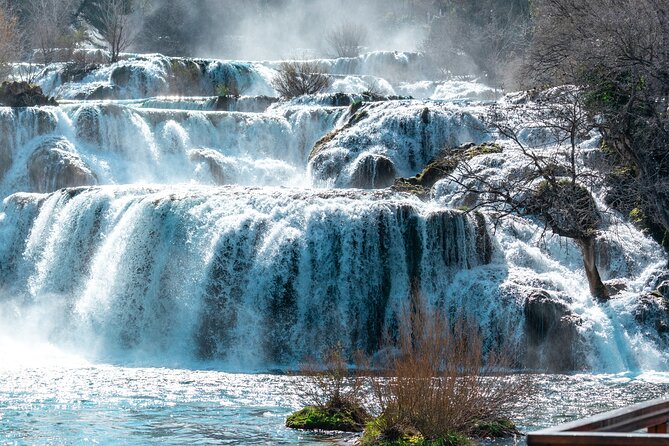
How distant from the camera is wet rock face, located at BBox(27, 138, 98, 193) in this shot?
31.6 meters

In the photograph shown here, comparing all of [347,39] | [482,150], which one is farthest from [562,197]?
[347,39]

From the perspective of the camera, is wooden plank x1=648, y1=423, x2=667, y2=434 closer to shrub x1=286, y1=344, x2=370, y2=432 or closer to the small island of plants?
the small island of plants

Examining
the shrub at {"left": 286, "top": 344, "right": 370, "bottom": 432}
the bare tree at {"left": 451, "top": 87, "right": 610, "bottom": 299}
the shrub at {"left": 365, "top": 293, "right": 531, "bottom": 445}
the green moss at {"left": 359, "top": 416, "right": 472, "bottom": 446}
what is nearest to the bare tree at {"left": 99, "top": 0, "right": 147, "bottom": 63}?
the bare tree at {"left": 451, "top": 87, "right": 610, "bottom": 299}

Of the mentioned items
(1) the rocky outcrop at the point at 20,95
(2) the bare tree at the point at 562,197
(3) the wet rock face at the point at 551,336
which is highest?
(1) the rocky outcrop at the point at 20,95

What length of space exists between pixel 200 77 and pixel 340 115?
42.0 feet

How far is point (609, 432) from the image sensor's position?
5.25 metres

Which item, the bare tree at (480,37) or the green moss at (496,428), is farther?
the bare tree at (480,37)

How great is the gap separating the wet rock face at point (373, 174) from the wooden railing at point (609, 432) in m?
23.6

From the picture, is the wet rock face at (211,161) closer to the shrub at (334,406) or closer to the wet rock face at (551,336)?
the wet rock face at (551,336)

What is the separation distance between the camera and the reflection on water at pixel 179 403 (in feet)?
48.3

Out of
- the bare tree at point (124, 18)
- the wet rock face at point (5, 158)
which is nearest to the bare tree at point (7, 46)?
the bare tree at point (124, 18)

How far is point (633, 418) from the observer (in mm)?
5793

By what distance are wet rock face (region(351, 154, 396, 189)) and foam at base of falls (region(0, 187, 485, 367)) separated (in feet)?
15.6

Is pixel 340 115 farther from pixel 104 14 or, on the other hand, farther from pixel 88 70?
pixel 104 14
